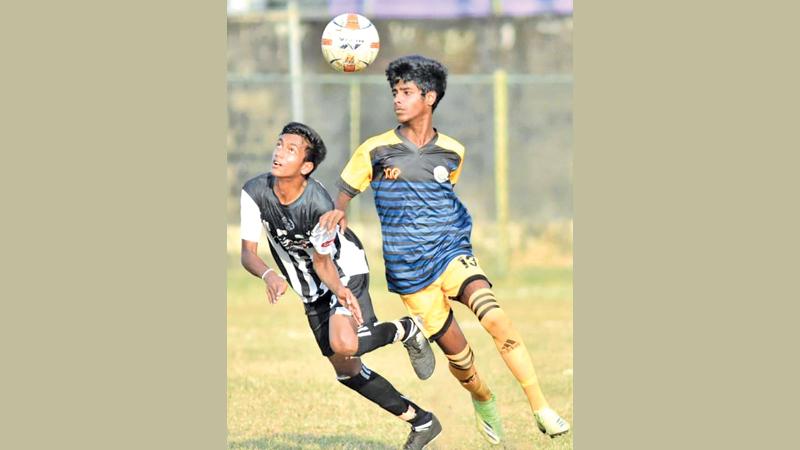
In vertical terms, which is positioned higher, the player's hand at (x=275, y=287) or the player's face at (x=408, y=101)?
the player's face at (x=408, y=101)

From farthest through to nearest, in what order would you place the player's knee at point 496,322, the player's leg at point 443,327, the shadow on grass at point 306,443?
the shadow on grass at point 306,443 < the player's leg at point 443,327 < the player's knee at point 496,322

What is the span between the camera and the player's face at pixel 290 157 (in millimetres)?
9827

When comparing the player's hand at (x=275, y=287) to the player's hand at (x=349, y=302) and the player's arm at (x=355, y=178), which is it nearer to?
the player's hand at (x=349, y=302)

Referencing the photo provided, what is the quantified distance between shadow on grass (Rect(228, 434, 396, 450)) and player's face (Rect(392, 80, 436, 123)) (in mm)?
2396

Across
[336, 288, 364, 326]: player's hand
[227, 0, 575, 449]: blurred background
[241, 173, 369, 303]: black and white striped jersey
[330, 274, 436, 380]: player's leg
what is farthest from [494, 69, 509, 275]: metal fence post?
[336, 288, 364, 326]: player's hand

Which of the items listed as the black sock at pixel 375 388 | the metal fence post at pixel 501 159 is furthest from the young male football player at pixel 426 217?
the metal fence post at pixel 501 159

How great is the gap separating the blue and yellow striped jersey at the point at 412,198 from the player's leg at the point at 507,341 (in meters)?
0.29

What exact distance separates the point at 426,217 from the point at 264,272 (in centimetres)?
119

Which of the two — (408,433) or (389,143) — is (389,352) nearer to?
(408,433)

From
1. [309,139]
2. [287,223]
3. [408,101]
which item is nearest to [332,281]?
[287,223]

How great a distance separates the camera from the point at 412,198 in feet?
33.0

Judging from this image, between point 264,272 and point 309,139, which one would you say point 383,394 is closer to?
point 264,272

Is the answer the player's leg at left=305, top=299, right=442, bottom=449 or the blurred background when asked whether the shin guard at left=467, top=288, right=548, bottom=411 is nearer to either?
the player's leg at left=305, top=299, right=442, bottom=449

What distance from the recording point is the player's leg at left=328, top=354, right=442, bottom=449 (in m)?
10.1
